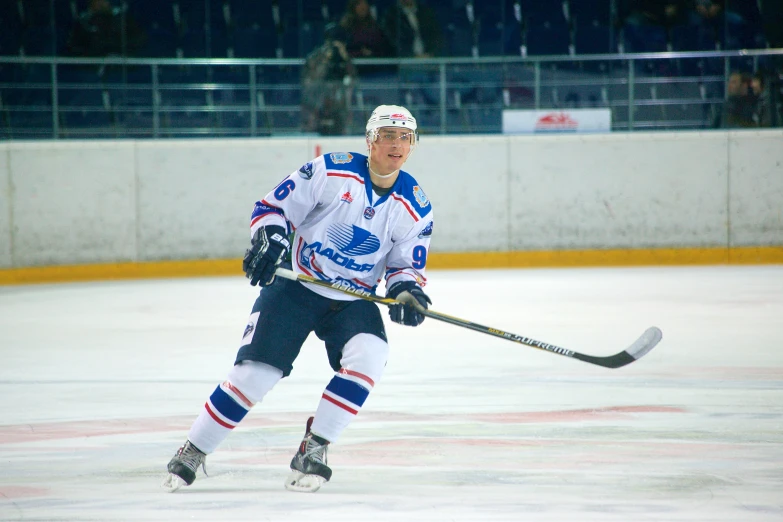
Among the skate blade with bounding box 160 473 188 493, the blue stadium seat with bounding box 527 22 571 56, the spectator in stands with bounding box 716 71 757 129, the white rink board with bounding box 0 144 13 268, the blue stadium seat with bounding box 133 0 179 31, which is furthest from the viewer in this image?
the blue stadium seat with bounding box 527 22 571 56

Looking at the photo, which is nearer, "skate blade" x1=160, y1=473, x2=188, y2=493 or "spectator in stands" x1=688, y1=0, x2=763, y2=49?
"skate blade" x1=160, y1=473, x2=188, y2=493

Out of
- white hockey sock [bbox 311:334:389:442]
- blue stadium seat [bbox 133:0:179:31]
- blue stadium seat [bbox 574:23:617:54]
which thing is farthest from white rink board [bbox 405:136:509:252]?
white hockey sock [bbox 311:334:389:442]

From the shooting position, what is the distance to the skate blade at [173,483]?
3216 millimetres

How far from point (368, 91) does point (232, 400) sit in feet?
23.5

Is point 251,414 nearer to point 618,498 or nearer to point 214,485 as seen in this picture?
point 214,485

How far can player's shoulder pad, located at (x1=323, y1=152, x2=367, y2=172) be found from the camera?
344cm

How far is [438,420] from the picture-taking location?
4.23 m

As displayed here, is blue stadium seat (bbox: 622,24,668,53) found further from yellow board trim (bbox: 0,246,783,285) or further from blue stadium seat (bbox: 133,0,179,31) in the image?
blue stadium seat (bbox: 133,0,179,31)

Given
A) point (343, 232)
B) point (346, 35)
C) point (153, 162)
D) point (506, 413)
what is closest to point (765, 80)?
point (346, 35)

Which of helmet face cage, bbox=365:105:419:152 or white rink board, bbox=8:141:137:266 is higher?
helmet face cage, bbox=365:105:419:152

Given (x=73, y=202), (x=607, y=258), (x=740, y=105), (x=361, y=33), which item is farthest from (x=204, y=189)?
(x=740, y=105)

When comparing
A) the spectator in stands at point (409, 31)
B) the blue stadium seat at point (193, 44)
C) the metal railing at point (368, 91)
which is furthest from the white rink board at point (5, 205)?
the spectator in stands at point (409, 31)

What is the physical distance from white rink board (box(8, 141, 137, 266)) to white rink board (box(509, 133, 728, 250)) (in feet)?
11.5

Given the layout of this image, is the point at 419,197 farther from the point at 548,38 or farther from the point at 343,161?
the point at 548,38
